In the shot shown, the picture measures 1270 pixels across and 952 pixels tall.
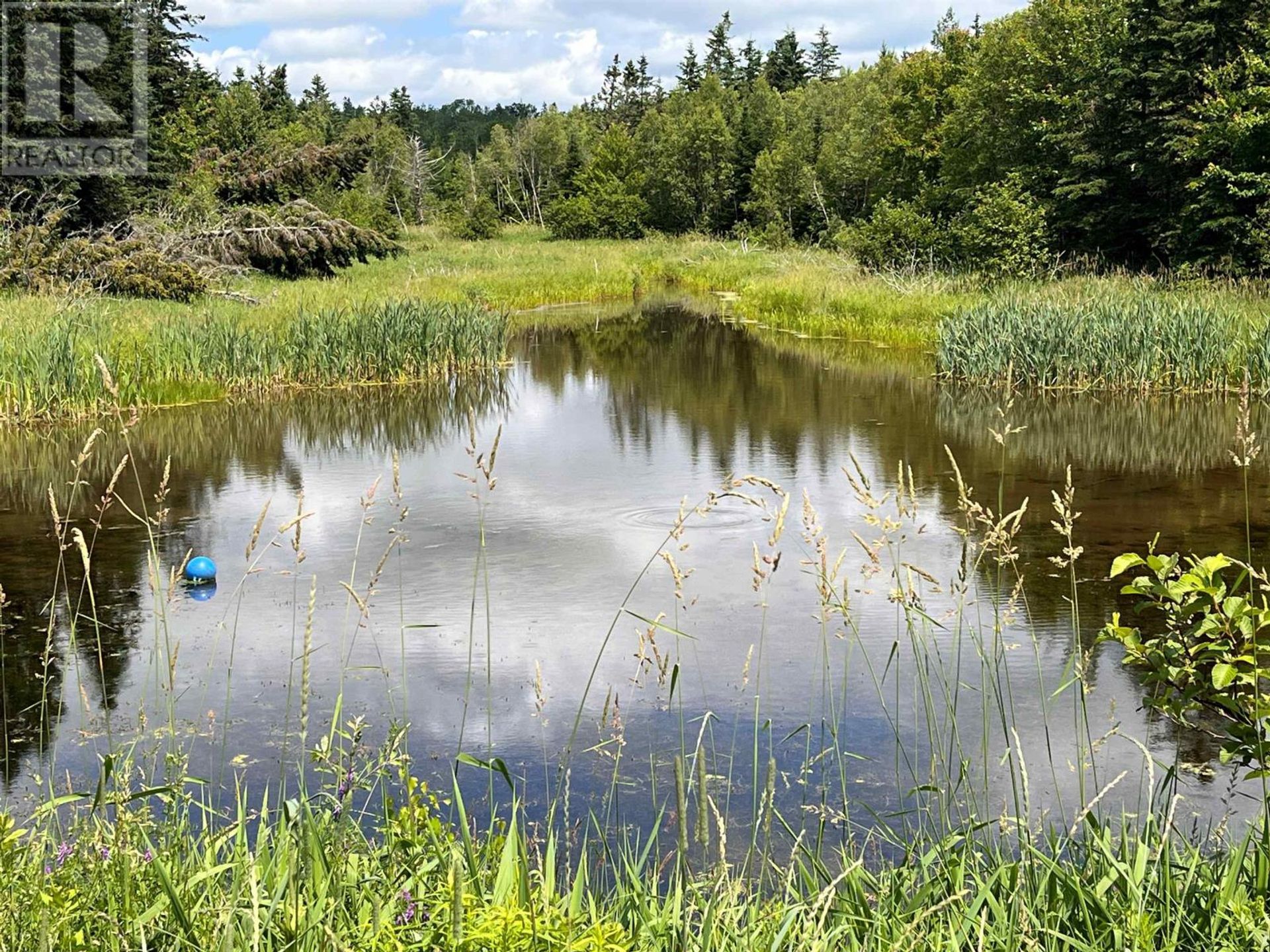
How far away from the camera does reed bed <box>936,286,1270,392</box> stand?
46.7 ft

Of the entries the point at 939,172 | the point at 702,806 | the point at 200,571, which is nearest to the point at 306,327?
the point at 200,571

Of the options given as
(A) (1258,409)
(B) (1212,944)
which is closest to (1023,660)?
(B) (1212,944)

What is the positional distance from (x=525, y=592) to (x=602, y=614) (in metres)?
0.67

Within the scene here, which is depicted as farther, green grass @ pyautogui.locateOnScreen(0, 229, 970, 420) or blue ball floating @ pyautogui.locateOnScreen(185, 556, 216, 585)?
green grass @ pyautogui.locateOnScreen(0, 229, 970, 420)

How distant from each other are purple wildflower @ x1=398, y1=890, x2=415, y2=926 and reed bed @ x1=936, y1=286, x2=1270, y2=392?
43.7 ft

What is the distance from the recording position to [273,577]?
7.24 meters

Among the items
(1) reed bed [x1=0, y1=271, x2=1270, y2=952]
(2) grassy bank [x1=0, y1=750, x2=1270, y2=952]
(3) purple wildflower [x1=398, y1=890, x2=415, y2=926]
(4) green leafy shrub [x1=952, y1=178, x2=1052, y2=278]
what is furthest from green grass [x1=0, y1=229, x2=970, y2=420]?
(3) purple wildflower [x1=398, y1=890, x2=415, y2=926]

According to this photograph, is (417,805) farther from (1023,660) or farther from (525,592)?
(525,592)

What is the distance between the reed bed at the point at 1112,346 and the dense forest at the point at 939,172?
7848 mm

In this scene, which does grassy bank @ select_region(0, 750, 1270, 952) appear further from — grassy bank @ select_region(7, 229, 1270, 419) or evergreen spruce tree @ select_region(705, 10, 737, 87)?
evergreen spruce tree @ select_region(705, 10, 737, 87)

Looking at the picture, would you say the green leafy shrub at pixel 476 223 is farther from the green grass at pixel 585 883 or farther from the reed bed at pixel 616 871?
the green grass at pixel 585 883

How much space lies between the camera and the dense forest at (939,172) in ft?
72.1

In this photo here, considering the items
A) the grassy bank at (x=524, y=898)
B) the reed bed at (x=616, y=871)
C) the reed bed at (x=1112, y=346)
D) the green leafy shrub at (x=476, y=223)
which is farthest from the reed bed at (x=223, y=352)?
the green leafy shrub at (x=476, y=223)

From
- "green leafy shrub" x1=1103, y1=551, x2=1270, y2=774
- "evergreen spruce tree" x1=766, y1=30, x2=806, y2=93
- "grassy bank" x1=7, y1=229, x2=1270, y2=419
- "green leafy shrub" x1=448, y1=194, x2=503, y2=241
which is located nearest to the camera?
"green leafy shrub" x1=1103, y1=551, x2=1270, y2=774
